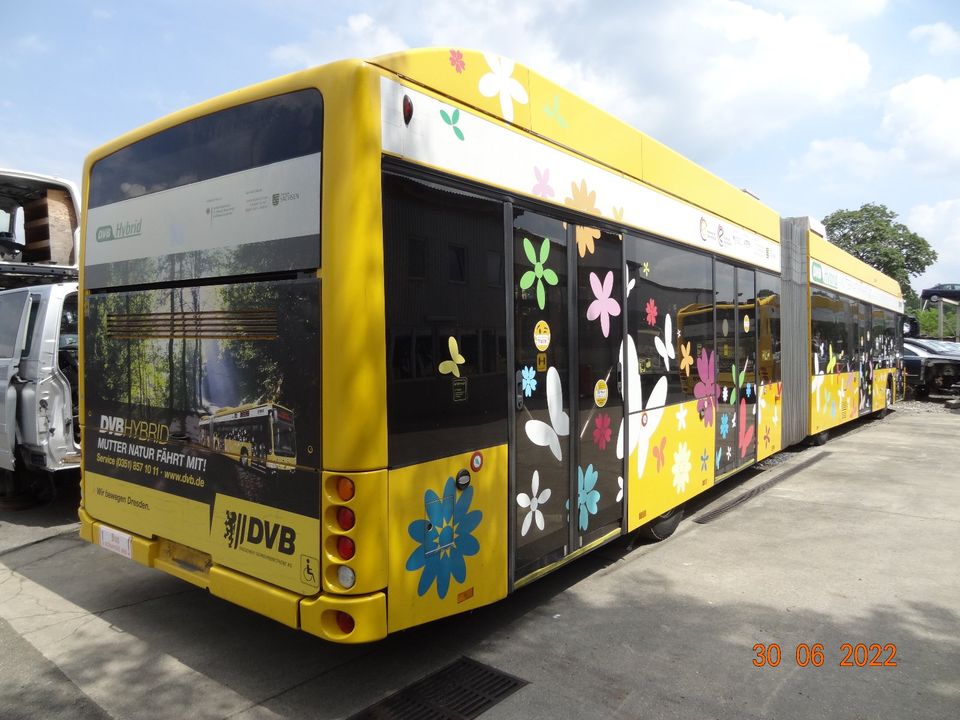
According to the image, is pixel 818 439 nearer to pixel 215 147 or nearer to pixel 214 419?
pixel 214 419

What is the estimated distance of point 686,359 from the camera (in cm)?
586

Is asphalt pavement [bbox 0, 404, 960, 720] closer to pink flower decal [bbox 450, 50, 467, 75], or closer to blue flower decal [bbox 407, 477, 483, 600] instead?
blue flower decal [bbox 407, 477, 483, 600]

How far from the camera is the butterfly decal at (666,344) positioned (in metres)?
5.39

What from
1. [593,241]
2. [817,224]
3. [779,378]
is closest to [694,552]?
[593,241]

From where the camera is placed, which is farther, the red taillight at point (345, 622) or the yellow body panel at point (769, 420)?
the yellow body panel at point (769, 420)

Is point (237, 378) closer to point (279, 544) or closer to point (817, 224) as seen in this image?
point (279, 544)

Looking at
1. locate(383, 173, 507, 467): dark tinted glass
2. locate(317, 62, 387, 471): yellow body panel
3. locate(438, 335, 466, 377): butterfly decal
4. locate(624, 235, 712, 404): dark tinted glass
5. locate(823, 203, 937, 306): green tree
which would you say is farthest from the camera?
locate(823, 203, 937, 306): green tree

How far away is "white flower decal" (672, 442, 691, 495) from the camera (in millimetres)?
5785

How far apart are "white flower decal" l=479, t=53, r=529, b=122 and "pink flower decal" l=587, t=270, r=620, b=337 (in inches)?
48.5

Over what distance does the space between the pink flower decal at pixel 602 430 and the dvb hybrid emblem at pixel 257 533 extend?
217cm

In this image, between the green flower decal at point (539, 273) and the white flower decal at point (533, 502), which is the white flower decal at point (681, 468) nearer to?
the white flower decal at point (533, 502)

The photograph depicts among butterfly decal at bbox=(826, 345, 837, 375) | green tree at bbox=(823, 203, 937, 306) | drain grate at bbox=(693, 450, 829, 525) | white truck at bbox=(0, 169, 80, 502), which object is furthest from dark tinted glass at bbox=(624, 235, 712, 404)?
green tree at bbox=(823, 203, 937, 306)

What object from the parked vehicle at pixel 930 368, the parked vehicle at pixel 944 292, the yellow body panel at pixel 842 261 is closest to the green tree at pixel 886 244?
the parked vehicle at pixel 944 292

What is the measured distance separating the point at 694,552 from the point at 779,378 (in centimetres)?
365
